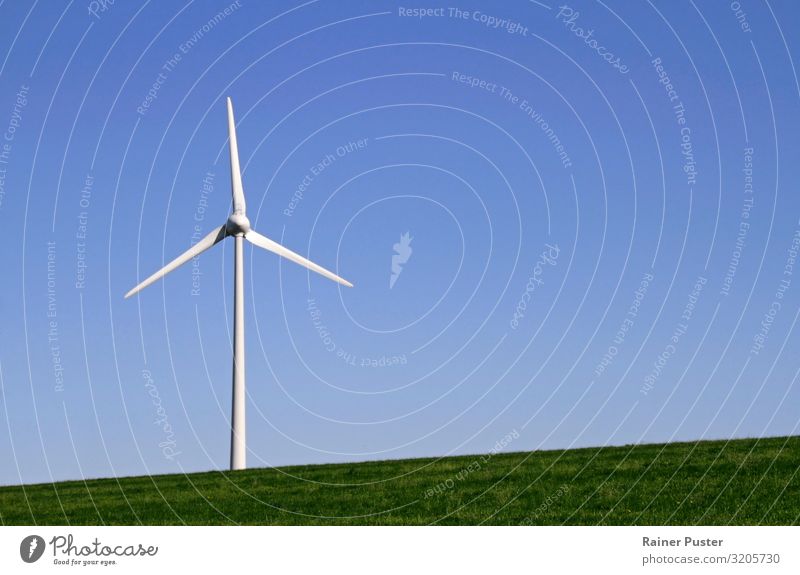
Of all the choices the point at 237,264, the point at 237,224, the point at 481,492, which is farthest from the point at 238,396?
the point at 481,492

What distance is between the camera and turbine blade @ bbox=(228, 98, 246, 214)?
45375 millimetres

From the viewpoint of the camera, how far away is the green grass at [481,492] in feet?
99.6

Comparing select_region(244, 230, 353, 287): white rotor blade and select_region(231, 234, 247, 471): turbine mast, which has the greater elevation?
select_region(244, 230, 353, 287): white rotor blade

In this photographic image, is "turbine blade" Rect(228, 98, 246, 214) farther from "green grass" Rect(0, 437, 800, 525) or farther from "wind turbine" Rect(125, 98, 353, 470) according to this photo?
"green grass" Rect(0, 437, 800, 525)

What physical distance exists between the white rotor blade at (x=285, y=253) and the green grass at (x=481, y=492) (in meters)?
7.62

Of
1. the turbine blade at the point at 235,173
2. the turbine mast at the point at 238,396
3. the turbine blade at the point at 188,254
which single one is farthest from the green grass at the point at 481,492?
the turbine blade at the point at 235,173

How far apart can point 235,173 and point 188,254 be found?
13.0ft

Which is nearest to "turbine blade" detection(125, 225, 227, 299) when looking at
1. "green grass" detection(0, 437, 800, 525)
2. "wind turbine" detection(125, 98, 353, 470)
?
"wind turbine" detection(125, 98, 353, 470)

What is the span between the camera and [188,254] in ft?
146

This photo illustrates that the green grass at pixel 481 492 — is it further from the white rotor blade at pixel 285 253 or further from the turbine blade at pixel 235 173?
the turbine blade at pixel 235 173
